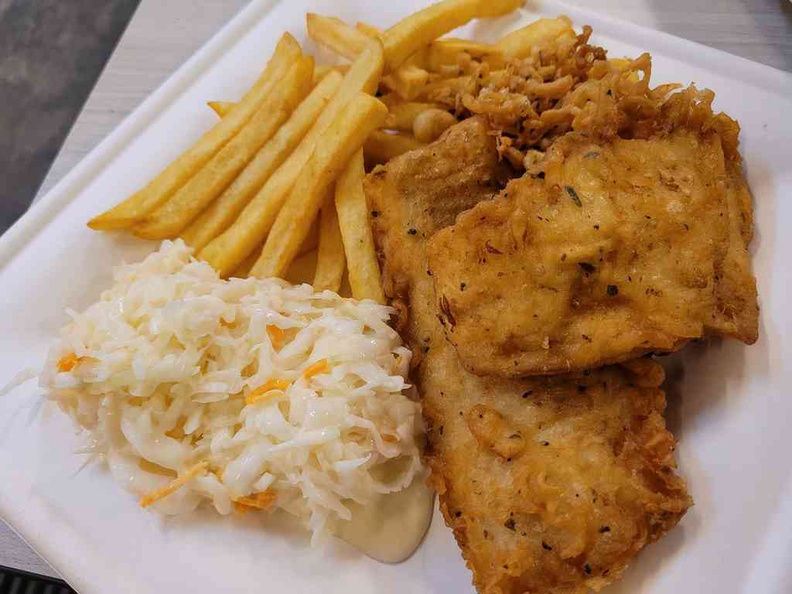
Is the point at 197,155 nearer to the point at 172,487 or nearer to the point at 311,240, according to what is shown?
the point at 311,240

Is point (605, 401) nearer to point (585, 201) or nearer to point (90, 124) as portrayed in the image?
point (585, 201)

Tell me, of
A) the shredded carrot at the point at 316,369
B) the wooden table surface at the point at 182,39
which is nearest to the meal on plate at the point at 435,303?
the shredded carrot at the point at 316,369

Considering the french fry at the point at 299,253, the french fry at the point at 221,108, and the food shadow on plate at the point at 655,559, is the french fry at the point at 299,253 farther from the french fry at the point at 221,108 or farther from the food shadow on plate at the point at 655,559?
the food shadow on plate at the point at 655,559

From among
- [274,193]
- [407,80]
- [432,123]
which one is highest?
[407,80]

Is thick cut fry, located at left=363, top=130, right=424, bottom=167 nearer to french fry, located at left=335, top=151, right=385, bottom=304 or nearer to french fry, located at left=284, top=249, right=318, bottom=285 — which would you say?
french fry, located at left=335, top=151, right=385, bottom=304

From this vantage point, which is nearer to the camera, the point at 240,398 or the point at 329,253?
the point at 240,398

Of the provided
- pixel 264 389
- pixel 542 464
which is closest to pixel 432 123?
pixel 264 389
